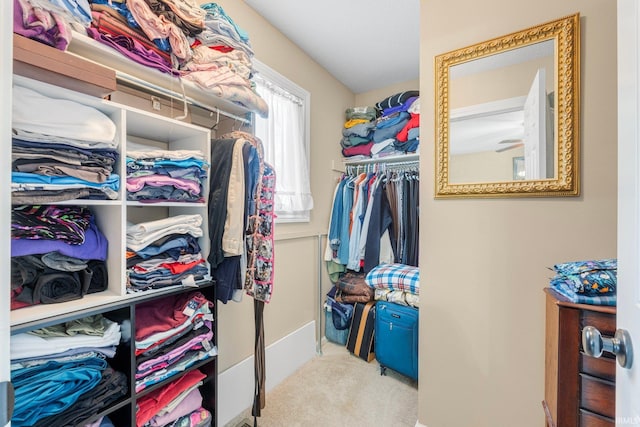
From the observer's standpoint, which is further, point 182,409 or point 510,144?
point 510,144

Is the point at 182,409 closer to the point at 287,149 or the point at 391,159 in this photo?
the point at 287,149

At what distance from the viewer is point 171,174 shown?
1.13m

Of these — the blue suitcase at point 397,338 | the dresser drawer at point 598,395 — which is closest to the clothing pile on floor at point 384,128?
the blue suitcase at point 397,338

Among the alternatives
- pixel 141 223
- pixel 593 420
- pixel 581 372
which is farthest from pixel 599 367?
pixel 141 223

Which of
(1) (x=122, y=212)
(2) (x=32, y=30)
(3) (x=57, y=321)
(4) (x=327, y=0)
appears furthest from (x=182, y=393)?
(4) (x=327, y=0)

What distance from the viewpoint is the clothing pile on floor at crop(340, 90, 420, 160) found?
2.52m

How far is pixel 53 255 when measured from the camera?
2.81 ft

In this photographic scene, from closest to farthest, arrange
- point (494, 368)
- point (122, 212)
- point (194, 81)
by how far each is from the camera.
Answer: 1. point (122, 212)
2. point (194, 81)
3. point (494, 368)

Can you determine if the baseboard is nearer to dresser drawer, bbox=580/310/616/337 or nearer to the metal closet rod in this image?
the metal closet rod

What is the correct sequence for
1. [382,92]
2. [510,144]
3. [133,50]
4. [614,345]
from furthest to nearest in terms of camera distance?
[382,92]
[510,144]
[133,50]
[614,345]

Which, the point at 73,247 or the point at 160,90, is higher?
the point at 160,90

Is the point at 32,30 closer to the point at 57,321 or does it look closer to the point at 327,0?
the point at 57,321

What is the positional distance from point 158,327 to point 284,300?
1177 mm

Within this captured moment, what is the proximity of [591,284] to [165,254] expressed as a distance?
4.87 feet
